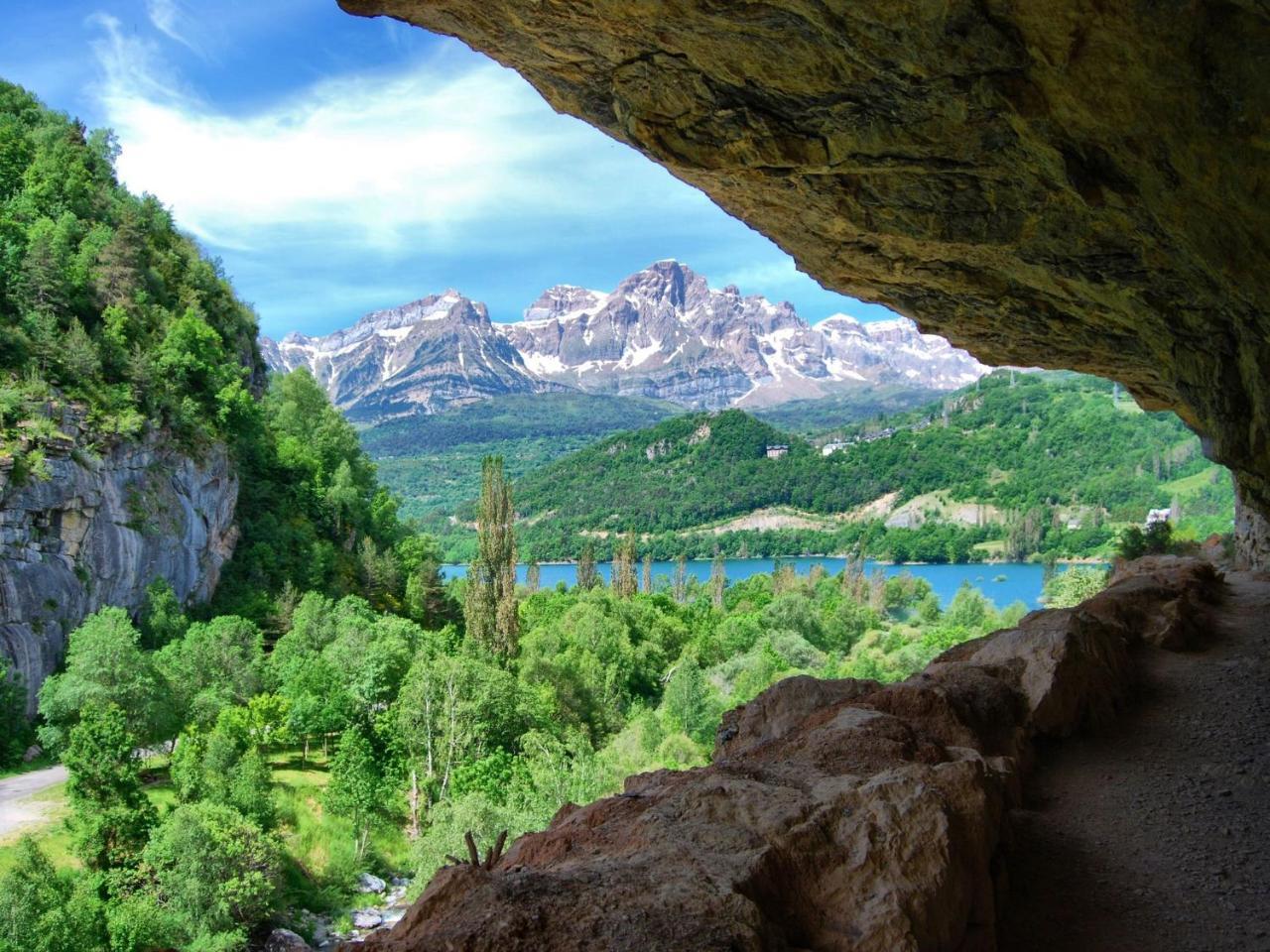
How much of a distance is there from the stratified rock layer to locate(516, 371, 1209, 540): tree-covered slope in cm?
13292

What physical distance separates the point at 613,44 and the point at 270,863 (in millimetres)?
20597

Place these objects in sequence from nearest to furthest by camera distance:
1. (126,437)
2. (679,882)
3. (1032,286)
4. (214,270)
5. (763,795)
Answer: (679,882) → (763,795) → (1032,286) → (126,437) → (214,270)

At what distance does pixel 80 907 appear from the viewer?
1822 centimetres

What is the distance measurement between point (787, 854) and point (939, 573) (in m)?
124

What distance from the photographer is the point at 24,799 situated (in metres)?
23.9

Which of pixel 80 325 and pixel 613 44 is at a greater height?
pixel 80 325

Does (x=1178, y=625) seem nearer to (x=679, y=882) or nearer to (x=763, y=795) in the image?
(x=763, y=795)

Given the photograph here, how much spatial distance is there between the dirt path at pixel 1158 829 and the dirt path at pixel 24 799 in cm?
2321

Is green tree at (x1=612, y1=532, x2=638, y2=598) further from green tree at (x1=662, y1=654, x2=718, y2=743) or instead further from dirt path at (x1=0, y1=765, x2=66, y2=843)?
dirt path at (x1=0, y1=765, x2=66, y2=843)

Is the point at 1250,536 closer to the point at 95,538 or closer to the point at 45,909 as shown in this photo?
the point at 45,909

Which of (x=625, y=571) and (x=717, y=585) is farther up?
(x=625, y=571)

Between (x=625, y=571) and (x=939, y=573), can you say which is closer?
(x=625, y=571)

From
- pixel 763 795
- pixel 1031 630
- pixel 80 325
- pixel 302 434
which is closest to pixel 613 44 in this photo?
pixel 763 795

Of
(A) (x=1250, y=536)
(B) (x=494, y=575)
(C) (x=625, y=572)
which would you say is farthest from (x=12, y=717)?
(C) (x=625, y=572)
